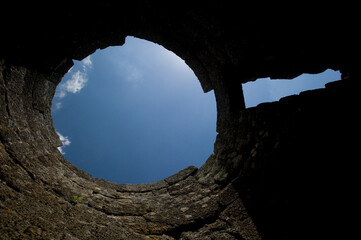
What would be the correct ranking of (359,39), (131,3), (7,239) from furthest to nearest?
(131,3)
(359,39)
(7,239)

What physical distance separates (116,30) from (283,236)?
4.53m

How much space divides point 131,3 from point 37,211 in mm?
3440

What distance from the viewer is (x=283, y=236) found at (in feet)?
5.94

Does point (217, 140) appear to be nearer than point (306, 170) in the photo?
No

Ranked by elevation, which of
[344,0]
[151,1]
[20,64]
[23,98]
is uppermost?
[151,1]

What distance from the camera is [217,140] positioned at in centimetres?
397

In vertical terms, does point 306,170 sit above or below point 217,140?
below

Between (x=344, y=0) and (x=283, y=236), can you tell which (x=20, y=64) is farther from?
(x=344, y=0)

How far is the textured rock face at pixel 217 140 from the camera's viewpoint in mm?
1771

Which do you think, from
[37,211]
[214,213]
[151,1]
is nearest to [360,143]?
[214,213]

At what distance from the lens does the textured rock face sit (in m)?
1.77

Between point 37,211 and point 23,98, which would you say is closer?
point 37,211

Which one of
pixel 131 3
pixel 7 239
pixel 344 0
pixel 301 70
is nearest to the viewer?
pixel 7 239

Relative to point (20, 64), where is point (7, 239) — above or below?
below
